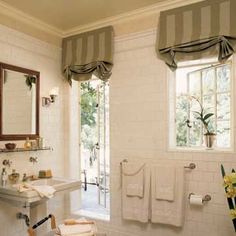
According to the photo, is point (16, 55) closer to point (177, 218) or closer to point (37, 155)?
point (37, 155)

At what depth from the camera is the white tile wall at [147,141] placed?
236 centimetres

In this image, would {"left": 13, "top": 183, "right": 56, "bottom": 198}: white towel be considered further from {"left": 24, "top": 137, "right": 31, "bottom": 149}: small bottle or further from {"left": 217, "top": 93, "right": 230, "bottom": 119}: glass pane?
{"left": 217, "top": 93, "right": 230, "bottom": 119}: glass pane

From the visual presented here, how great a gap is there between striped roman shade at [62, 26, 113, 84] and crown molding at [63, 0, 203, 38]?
0.21 ft

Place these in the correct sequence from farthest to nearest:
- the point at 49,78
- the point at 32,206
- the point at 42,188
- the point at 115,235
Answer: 1. the point at 49,78
2. the point at 115,235
3. the point at 32,206
4. the point at 42,188

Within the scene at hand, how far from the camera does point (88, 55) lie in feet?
9.96

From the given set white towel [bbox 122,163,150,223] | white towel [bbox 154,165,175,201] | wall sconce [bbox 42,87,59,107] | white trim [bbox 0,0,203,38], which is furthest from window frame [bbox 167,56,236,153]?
wall sconce [bbox 42,87,59,107]

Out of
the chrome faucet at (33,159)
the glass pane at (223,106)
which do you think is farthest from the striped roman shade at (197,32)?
the chrome faucet at (33,159)

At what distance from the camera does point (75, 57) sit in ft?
10.3

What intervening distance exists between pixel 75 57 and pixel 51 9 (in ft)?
2.07

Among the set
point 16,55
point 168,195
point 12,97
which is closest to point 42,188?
point 12,97

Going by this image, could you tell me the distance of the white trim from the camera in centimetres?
257

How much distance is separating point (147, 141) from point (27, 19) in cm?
190

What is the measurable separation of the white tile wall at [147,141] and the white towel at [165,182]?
11cm

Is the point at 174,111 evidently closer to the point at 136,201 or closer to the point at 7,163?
the point at 136,201
